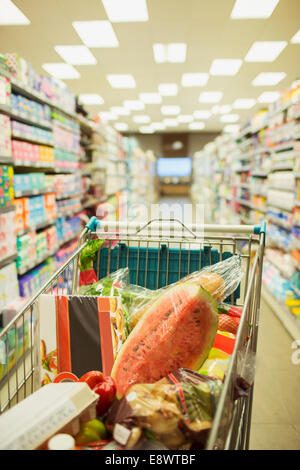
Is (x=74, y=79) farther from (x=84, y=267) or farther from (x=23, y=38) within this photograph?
(x=84, y=267)

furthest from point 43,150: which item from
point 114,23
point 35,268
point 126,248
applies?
point 114,23

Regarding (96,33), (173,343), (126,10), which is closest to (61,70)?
(96,33)

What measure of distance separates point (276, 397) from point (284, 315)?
4.76 ft

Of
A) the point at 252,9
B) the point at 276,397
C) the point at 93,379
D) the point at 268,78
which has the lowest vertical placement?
the point at 276,397

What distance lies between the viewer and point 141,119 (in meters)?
13.6

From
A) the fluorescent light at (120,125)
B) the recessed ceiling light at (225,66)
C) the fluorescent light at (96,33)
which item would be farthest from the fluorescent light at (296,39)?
the fluorescent light at (120,125)

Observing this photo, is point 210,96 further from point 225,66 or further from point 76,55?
point 76,55

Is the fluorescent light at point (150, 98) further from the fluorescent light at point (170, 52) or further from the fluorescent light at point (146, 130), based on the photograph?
the fluorescent light at point (146, 130)

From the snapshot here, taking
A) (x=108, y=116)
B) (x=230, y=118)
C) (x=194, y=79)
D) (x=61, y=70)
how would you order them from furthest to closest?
(x=230, y=118) < (x=108, y=116) < (x=194, y=79) < (x=61, y=70)

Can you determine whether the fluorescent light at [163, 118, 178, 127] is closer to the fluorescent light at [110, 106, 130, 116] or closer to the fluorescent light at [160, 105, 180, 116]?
the fluorescent light at [160, 105, 180, 116]

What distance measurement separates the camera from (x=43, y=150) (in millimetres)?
3305

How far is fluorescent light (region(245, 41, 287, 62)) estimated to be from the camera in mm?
5598

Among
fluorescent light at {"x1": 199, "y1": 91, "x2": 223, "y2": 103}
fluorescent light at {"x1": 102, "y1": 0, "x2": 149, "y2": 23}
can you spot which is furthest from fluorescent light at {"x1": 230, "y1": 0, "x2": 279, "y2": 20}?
fluorescent light at {"x1": 199, "y1": 91, "x2": 223, "y2": 103}

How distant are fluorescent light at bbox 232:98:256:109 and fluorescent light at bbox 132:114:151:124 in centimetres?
374
